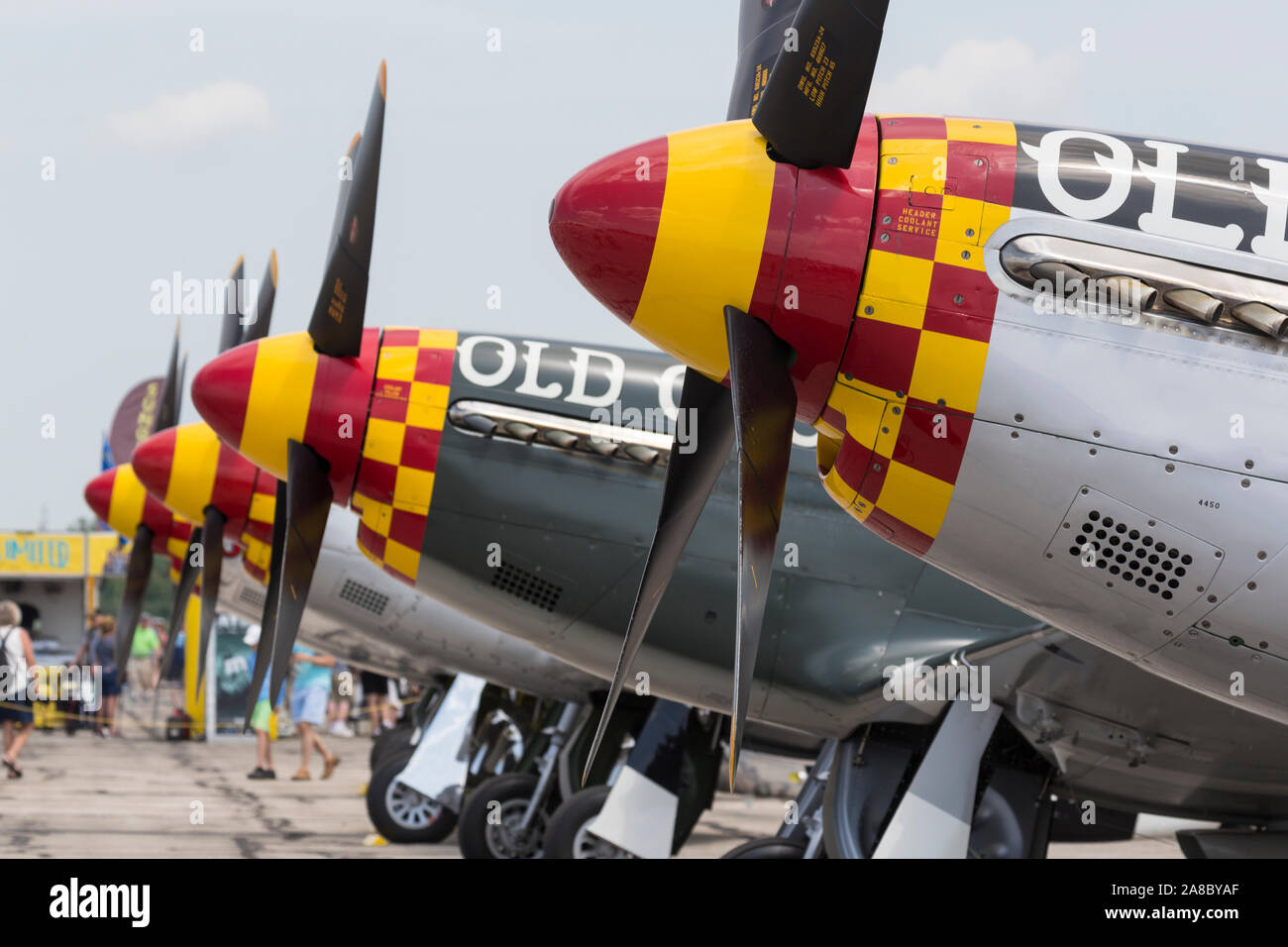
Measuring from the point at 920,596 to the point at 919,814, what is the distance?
1352 millimetres

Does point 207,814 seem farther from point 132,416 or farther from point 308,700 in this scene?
point 132,416

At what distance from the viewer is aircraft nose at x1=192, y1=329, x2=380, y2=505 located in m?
6.49

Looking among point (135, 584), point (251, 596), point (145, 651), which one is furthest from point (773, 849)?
point (145, 651)

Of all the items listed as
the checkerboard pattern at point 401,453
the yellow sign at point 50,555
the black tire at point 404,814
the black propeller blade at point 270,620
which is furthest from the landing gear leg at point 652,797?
the yellow sign at point 50,555

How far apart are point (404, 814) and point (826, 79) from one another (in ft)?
29.0

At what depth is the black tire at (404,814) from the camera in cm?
1091

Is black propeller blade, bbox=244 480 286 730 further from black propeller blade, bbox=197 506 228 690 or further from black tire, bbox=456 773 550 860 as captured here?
black tire, bbox=456 773 550 860

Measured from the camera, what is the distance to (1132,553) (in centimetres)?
333

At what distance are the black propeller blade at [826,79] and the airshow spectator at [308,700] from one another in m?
14.3

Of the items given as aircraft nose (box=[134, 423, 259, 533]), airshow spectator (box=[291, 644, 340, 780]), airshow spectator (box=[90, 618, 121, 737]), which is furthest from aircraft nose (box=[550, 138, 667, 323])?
airshow spectator (box=[90, 618, 121, 737])

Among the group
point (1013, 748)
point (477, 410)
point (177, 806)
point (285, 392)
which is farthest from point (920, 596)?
point (177, 806)

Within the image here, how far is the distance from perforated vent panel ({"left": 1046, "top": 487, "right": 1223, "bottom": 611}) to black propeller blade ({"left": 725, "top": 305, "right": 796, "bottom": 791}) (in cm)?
77

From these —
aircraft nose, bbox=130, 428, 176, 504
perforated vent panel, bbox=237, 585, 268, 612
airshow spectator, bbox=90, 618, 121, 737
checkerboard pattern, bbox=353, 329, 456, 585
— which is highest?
checkerboard pattern, bbox=353, 329, 456, 585
